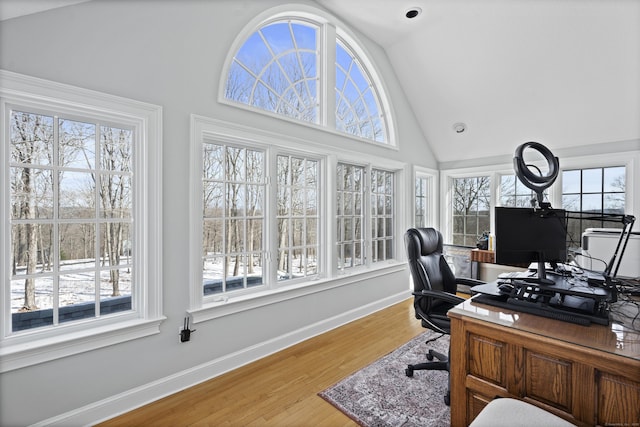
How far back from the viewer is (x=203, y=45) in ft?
7.53

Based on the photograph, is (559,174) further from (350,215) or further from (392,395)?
(392,395)

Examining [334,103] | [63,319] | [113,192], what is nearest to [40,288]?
[63,319]

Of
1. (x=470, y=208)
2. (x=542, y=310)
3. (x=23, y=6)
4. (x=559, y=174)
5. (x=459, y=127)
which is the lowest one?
(x=542, y=310)

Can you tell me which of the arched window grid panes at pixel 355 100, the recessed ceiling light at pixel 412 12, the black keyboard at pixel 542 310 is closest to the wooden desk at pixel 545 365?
the black keyboard at pixel 542 310

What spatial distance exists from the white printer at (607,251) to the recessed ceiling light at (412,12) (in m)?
2.74

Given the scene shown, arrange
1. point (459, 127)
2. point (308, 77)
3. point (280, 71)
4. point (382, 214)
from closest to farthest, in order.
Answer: point (280, 71), point (308, 77), point (382, 214), point (459, 127)

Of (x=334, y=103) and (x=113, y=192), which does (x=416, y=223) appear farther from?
(x=113, y=192)

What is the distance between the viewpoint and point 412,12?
328cm

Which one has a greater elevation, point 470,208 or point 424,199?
point 424,199

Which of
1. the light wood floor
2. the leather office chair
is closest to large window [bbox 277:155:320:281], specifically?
the light wood floor

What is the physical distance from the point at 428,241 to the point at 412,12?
2.56 m

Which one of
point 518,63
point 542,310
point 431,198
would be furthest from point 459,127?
point 542,310

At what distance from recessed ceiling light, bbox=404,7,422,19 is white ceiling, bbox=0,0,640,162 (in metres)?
0.06

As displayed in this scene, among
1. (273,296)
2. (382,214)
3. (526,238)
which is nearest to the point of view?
(526,238)
